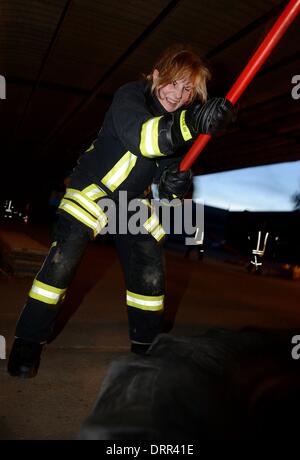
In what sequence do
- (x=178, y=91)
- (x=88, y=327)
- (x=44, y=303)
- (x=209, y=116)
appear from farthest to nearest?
(x=88, y=327) → (x=178, y=91) → (x=44, y=303) → (x=209, y=116)

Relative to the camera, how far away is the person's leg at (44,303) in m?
1.81

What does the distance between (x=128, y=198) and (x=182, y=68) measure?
0.71m

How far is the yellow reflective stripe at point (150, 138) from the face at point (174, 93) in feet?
1.39

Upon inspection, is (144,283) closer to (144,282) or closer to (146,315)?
(144,282)

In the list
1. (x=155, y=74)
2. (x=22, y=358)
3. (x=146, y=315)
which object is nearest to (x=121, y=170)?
(x=155, y=74)

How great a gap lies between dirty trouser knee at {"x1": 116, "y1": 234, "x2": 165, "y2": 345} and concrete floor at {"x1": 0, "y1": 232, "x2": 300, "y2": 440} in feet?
1.17

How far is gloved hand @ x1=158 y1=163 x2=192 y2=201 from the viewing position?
6.68ft

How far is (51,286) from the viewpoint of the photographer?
1.81 meters

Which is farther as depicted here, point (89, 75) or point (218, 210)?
point (218, 210)

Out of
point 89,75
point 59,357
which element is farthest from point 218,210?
point 59,357

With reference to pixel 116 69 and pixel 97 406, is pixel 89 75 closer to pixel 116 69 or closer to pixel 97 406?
pixel 116 69

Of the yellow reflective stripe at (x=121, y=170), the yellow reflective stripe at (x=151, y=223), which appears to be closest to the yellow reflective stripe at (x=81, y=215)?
the yellow reflective stripe at (x=121, y=170)

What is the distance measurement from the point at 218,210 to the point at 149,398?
146ft
